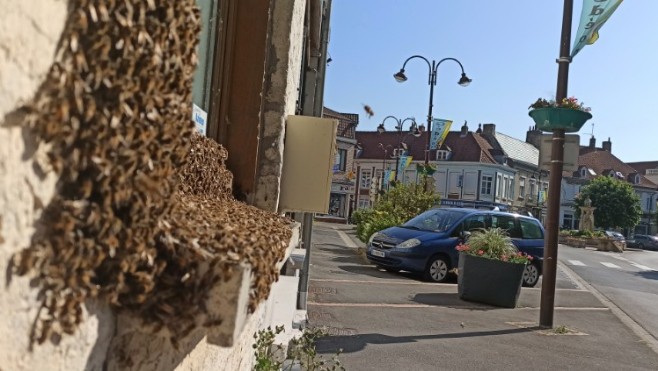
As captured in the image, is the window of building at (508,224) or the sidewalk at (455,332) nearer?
the sidewalk at (455,332)

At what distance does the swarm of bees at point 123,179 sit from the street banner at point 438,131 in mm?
26957

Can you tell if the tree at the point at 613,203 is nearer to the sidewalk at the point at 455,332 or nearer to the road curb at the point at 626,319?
the road curb at the point at 626,319

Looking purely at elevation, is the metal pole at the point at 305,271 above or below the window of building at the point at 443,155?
below

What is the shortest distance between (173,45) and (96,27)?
0.94ft

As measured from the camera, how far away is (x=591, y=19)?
30.4 feet

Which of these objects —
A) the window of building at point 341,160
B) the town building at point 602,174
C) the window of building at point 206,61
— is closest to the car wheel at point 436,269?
the window of building at point 206,61

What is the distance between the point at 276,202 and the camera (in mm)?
3789

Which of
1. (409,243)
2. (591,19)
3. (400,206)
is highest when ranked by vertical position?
(591,19)

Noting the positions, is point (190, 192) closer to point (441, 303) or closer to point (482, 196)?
point (441, 303)

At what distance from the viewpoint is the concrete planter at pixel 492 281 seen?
11055 mm

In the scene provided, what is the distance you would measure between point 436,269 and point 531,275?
269 cm

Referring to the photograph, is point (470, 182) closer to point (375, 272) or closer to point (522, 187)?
point (522, 187)

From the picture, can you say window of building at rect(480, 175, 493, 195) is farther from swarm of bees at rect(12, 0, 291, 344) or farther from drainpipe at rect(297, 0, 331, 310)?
swarm of bees at rect(12, 0, 291, 344)

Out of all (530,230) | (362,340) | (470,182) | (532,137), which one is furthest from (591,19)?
(532,137)
